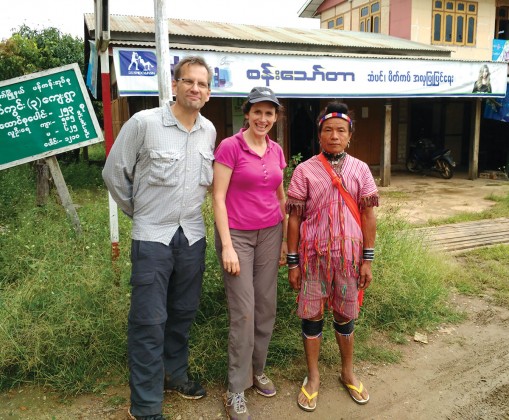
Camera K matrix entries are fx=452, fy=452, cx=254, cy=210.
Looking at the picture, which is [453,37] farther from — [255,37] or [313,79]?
[313,79]

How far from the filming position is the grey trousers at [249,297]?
229cm

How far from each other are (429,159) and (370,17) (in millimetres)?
6776

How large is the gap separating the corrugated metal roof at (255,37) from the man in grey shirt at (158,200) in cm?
729

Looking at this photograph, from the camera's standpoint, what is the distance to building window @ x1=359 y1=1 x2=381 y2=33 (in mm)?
15500

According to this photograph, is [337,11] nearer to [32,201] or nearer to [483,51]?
[483,51]

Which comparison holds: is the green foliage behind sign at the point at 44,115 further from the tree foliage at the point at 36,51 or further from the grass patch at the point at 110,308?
the tree foliage at the point at 36,51

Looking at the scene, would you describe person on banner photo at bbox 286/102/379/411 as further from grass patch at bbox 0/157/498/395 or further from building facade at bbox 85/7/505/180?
building facade at bbox 85/7/505/180

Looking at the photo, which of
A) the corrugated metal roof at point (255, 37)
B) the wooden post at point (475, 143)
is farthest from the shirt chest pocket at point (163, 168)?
the wooden post at point (475, 143)

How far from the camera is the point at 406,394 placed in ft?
8.53

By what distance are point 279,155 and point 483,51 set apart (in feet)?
50.5

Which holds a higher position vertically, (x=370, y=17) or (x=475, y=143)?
(x=370, y=17)

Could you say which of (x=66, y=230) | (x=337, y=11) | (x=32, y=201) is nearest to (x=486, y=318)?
(x=66, y=230)

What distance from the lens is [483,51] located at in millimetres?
14945

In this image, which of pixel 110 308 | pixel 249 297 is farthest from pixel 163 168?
pixel 110 308
